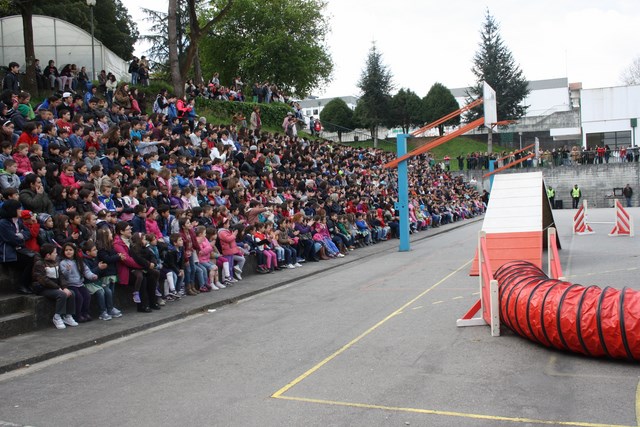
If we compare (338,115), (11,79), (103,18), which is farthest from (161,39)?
(11,79)

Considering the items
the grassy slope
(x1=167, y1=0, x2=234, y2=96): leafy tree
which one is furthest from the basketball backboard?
the grassy slope

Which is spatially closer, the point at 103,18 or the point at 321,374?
the point at 321,374

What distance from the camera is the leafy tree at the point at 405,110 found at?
2837 inches

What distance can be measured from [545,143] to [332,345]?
65993 mm

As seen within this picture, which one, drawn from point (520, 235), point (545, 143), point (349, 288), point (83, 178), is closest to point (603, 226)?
point (520, 235)

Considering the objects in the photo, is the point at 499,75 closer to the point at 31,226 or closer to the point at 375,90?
the point at 375,90

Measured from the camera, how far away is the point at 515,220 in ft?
50.3

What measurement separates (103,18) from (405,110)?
35.7 meters

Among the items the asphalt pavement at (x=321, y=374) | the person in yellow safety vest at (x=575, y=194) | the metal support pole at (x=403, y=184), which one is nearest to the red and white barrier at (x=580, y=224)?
the metal support pole at (x=403, y=184)

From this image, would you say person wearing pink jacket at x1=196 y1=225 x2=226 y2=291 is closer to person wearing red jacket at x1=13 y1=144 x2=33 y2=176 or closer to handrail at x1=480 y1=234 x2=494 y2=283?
person wearing red jacket at x1=13 y1=144 x2=33 y2=176

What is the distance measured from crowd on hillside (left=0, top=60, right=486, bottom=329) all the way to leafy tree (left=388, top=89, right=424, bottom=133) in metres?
46.3

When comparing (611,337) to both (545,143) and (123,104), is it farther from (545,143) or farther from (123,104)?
(545,143)

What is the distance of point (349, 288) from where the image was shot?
14.5 metres

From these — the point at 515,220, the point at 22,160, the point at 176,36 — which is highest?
the point at 176,36
